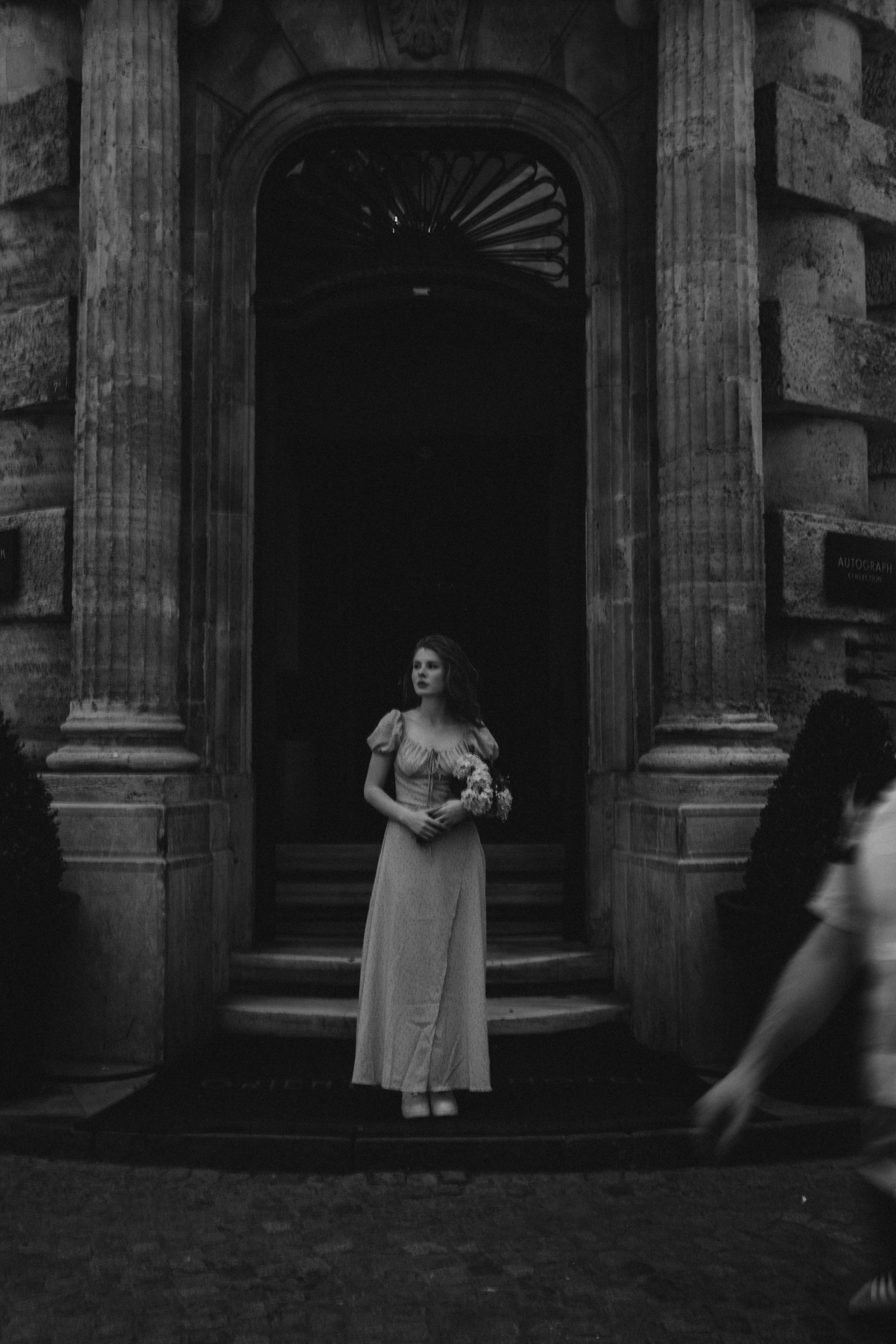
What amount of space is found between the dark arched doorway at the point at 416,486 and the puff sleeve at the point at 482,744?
237 cm

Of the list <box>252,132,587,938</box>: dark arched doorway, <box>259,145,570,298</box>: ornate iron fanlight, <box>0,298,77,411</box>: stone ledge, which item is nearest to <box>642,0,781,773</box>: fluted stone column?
<box>252,132,587,938</box>: dark arched doorway

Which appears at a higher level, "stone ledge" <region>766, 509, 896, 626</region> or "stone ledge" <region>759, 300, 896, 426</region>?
"stone ledge" <region>759, 300, 896, 426</region>

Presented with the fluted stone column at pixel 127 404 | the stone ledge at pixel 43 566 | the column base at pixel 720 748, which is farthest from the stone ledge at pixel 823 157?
the stone ledge at pixel 43 566

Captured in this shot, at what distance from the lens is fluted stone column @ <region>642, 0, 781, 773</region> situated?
7.21 metres

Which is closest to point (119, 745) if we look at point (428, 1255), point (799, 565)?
point (428, 1255)

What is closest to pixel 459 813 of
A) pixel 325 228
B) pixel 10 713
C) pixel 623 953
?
pixel 623 953

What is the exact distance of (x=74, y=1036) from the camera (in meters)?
6.59

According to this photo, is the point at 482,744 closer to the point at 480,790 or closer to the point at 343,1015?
the point at 480,790

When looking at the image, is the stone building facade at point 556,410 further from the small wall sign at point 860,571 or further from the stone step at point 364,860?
the stone step at point 364,860

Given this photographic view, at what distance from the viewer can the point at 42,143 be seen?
25.3 feet

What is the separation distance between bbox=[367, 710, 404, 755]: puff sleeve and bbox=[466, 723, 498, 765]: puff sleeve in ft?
1.02

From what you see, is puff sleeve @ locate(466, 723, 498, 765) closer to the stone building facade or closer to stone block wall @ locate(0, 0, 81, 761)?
the stone building facade

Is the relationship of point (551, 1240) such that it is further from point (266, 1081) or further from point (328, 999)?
point (328, 999)

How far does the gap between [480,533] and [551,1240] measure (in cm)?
856
